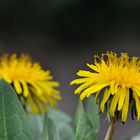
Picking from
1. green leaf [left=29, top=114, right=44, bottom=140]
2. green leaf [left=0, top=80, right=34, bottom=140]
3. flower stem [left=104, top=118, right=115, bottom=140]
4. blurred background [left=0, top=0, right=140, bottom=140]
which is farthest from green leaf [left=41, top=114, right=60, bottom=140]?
blurred background [left=0, top=0, right=140, bottom=140]

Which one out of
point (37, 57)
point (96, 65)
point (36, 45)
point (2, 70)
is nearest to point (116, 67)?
point (96, 65)

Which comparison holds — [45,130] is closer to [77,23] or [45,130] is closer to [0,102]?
[0,102]

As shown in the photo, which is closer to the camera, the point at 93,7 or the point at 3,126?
the point at 3,126

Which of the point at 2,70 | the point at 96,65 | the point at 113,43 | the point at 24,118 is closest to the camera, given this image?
the point at 24,118

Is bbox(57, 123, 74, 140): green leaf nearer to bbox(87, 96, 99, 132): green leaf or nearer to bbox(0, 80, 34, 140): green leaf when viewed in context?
bbox(87, 96, 99, 132): green leaf

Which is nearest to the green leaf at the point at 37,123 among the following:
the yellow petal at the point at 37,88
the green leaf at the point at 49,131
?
the yellow petal at the point at 37,88
